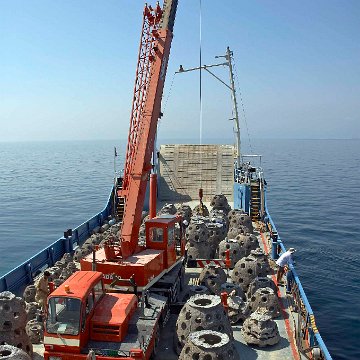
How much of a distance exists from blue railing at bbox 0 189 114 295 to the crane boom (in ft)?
22.4

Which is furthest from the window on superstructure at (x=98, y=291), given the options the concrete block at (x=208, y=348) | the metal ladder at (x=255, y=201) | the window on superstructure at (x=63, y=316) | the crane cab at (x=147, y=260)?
the metal ladder at (x=255, y=201)

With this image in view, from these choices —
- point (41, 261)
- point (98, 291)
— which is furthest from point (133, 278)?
point (41, 261)

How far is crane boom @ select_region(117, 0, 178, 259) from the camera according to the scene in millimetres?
16875

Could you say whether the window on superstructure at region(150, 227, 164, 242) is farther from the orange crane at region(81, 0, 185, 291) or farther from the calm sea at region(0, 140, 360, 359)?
the calm sea at region(0, 140, 360, 359)

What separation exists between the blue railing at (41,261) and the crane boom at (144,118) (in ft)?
22.4

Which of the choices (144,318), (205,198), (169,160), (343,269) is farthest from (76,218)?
(144,318)

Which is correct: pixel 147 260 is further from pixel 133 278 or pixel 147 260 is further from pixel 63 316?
pixel 63 316

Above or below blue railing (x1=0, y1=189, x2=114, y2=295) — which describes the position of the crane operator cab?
above

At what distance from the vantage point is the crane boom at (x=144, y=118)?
16.9 meters

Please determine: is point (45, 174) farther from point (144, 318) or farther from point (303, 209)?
point (144, 318)

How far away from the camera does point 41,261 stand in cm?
2331

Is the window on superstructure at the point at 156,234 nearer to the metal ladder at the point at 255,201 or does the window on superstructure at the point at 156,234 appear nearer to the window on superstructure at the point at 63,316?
the window on superstructure at the point at 63,316

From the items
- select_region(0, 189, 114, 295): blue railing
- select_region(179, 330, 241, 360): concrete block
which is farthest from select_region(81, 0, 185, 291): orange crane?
select_region(0, 189, 114, 295): blue railing

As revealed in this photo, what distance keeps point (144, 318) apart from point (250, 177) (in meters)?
24.2
